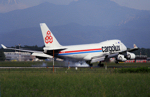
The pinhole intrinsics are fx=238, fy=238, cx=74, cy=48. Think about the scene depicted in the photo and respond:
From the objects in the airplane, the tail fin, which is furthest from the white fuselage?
the tail fin

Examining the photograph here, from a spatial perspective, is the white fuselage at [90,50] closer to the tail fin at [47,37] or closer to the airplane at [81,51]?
the airplane at [81,51]

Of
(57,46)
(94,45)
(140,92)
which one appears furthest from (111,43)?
(140,92)

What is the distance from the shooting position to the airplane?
46.6 metres

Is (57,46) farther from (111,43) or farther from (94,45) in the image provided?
(111,43)

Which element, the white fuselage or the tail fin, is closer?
the tail fin

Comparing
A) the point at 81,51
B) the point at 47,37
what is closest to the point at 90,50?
the point at 81,51

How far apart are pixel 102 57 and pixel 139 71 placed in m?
18.8

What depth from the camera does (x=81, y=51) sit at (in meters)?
48.9

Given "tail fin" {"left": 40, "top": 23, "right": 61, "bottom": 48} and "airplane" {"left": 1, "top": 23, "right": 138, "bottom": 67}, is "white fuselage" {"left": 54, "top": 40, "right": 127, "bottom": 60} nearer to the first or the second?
"airplane" {"left": 1, "top": 23, "right": 138, "bottom": 67}

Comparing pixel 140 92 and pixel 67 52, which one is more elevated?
pixel 67 52

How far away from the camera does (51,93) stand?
14859 mm

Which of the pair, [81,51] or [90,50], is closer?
[81,51]

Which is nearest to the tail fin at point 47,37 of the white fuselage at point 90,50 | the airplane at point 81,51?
the airplane at point 81,51

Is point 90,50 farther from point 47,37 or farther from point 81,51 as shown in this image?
point 47,37
